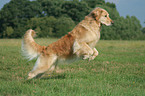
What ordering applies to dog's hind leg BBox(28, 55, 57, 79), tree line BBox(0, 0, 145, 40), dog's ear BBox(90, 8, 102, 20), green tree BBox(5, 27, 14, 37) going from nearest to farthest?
dog's hind leg BBox(28, 55, 57, 79) → dog's ear BBox(90, 8, 102, 20) → tree line BBox(0, 0, 145, 40) → green tree BBox(5, 27, 14, 37)

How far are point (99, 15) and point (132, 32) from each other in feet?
144

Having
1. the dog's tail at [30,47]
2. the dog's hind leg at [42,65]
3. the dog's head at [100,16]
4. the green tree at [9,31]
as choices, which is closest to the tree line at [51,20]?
the green tree at [9,31]

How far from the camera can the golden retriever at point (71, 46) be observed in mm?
5695

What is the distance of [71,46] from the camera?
5.80 m

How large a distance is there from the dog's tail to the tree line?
3135 centimetres

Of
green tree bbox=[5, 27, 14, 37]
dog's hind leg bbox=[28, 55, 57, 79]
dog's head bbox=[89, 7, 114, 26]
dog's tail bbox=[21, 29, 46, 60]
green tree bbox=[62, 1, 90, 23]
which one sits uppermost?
green tree bbox=[62, 1, 90, 23]

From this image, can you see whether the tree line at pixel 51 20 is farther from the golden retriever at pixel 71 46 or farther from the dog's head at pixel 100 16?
the dog's head at pixel 100 16

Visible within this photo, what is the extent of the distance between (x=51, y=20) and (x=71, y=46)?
124 ft

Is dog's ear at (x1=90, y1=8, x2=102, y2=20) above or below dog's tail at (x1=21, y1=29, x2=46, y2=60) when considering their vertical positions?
above

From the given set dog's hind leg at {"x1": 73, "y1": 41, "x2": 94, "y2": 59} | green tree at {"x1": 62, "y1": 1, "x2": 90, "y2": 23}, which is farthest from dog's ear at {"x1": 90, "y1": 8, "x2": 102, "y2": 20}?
green tree at {"x1": 62, "y1": 1, "x2": 90, "y2": 23}

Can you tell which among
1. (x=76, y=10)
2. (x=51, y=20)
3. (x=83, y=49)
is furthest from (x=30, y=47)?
(x=76, y=10)

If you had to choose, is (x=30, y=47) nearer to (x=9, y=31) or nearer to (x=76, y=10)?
(x=9, y=31)

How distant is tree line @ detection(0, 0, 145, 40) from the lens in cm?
4128

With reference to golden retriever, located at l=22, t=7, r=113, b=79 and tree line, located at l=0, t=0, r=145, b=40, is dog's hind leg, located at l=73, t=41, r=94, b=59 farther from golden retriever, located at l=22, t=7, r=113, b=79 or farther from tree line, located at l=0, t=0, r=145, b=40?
tree line, located at l=0, t=0, r=145, b=40
